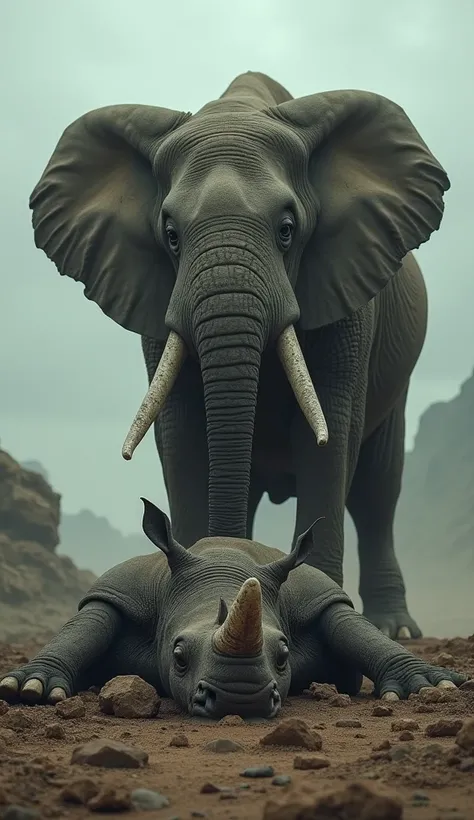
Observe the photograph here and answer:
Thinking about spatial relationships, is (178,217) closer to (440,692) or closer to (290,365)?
(290,365)

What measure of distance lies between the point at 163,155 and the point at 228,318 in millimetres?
1725

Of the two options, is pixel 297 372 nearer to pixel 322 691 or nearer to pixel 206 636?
pixel 322 691

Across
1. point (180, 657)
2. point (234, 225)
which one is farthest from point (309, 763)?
point (234, 225)

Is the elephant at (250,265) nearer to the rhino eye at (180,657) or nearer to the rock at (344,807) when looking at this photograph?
the rhino eye at (180,657)

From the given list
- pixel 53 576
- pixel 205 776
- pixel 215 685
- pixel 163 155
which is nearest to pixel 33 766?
pixel 205 776

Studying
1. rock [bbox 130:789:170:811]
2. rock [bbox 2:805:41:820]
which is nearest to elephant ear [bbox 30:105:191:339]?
rock [bbox 130:789:170:811]

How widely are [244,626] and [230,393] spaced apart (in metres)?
3.43

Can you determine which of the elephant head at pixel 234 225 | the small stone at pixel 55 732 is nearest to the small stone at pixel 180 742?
the small stone at pixel 55 732

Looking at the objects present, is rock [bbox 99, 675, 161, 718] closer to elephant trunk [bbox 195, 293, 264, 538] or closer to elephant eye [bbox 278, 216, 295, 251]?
elephant trunk [bbox 195, 293, 264, 538]

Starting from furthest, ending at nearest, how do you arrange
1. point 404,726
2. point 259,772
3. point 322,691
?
point 322,691 → point 404,726 → point 259,772

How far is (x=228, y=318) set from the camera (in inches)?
386

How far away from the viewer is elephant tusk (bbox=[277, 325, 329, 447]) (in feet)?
32.9

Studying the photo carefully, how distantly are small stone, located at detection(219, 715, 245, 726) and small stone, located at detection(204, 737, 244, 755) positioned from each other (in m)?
0.76

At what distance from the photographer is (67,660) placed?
7961 mm
